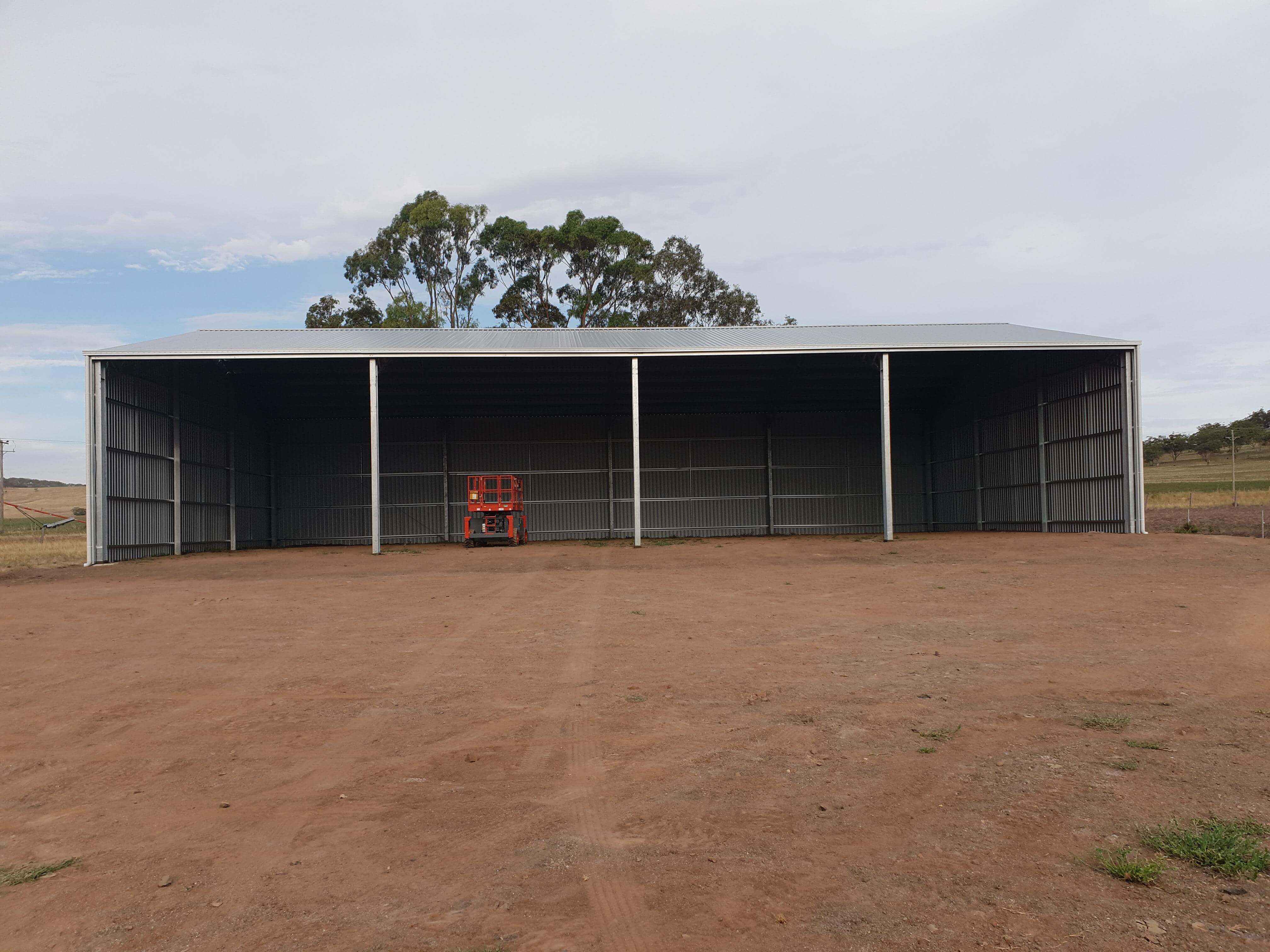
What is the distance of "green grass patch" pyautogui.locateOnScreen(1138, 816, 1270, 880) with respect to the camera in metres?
4.88

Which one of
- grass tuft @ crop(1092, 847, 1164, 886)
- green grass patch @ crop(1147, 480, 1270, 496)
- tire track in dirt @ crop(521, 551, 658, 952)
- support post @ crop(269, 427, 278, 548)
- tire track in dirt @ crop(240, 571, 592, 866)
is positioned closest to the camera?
tire track in dirt @ crop(521, 551, 658, 952)

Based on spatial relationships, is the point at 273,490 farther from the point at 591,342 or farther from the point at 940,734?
the point at 940,734

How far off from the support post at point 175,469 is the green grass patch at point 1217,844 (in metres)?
32.0

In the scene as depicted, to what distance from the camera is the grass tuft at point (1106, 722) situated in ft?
25.7

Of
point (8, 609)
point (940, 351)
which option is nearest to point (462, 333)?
point (940, 351)

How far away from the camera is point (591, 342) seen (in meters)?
33.1

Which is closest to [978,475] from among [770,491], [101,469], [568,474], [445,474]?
[770,491]

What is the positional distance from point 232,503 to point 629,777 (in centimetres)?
3275

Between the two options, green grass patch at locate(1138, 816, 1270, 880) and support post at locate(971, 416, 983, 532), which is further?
support post at locate(971, 416, 983, 532)

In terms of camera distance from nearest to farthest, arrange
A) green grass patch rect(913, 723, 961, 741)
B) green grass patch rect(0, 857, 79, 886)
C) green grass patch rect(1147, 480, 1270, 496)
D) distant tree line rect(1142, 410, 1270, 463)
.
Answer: green grass patch rect(0, 857, 79, 886), green grass patch rect(913, 723, 961, 741), green grass patch rect(1147, 480, 1270, 496), distant tree line rect(1142, 410, 1270, 463)

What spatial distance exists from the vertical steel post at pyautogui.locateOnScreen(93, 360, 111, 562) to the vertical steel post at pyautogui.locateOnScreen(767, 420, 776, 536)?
26.2 metres

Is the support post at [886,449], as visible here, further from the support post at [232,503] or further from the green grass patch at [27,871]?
the green grass patch at [27,871]

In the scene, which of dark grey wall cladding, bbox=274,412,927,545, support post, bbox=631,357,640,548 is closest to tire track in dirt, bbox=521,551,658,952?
support post, bbox=631,357,640,548

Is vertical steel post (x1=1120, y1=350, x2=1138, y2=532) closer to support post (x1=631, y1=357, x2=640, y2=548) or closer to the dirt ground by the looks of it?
the dirt ground
